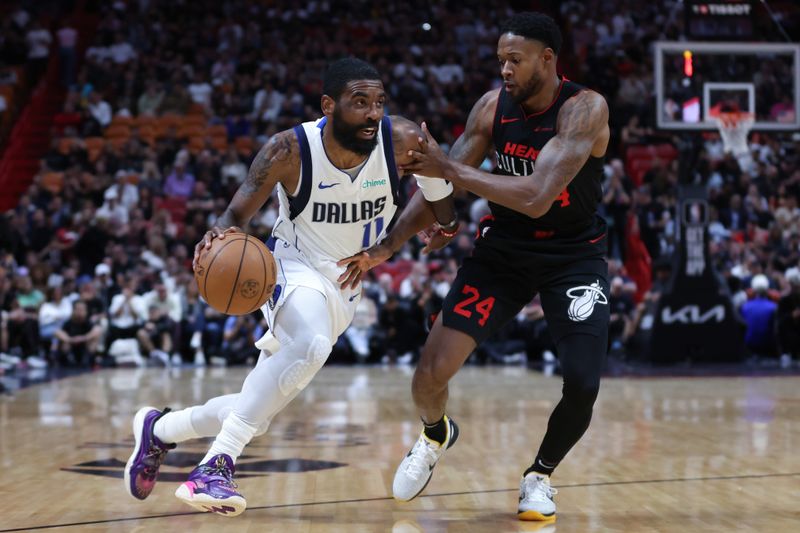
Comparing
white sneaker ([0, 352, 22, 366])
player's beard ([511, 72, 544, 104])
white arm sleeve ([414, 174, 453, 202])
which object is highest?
player's beard ([511, 72, 544, 104])

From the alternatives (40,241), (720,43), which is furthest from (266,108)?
(720,43)

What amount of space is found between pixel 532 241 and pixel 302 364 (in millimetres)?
1219

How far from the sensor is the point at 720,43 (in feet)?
42.4

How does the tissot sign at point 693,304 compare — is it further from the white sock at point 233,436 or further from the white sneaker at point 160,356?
the white sock at point 233,436

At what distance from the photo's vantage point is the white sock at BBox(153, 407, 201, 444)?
495 centimetres

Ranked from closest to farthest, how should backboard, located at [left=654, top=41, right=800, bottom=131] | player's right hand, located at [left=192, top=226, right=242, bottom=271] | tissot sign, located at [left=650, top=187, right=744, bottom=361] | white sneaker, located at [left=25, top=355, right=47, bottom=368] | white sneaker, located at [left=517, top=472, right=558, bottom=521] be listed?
1. player's right hand, located at [left=192, top=226, right=242, bottom=271]
2. white sneaker, located at [left=517, top=472, right=558, bottom=521]
3. backboard, located at [left=654, top=41, right=800, bottom=131]
4. tissot sign, located at [left=650, top=187, right=744, bottom=361]
5. white sneaker, located at [left=25, top=355, right=47, bottom=368]

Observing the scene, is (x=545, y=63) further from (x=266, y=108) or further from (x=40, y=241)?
(x=266, y=108)

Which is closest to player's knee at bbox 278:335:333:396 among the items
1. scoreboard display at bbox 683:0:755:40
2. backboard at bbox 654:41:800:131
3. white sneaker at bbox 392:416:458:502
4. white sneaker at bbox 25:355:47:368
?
white sneaker at bbox 392:416:458:502

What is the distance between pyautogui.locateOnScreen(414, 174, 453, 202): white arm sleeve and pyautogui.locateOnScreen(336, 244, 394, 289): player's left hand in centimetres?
34

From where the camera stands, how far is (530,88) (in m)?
4.92

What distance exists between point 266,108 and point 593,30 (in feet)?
22.4

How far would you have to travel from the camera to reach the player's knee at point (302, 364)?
15.2 feet

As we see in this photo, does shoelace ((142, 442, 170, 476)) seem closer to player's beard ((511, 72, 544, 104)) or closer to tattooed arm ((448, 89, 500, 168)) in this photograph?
tattooed arm ((448, 89, 500, 168))

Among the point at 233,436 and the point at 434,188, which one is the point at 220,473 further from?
the point at 434,188
